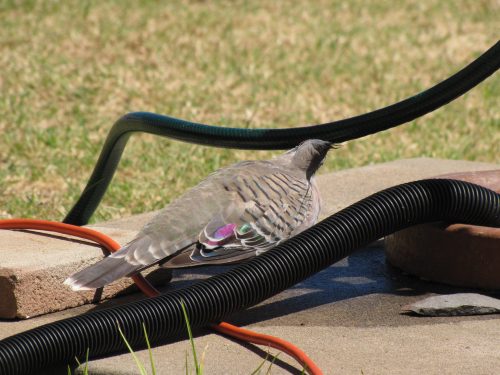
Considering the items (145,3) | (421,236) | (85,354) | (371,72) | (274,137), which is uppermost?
(145,3)

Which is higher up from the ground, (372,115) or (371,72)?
(371,72)

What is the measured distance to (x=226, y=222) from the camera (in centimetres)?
344

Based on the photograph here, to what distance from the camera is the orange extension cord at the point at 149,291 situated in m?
2.83

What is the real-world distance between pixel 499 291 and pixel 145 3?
314 inches

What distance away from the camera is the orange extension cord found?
2828 millimetres

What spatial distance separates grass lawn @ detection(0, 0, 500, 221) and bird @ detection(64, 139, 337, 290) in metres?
2.15

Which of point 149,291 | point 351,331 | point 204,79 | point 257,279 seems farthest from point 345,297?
point 204,79

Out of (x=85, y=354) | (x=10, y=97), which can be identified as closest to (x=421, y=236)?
(x=85, y=354)

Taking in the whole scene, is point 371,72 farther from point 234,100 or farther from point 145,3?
point 145,3

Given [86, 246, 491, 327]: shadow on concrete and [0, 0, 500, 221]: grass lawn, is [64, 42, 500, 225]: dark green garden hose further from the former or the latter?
[0, 0, 500, 221]: grass lawn

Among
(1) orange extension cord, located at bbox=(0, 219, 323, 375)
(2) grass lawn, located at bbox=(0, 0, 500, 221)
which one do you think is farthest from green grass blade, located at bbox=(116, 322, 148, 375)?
(2) grass lawn, located at bbox=(0, 0, 500, 221)

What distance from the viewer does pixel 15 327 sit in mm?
3312

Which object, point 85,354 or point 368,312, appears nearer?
point 85,354

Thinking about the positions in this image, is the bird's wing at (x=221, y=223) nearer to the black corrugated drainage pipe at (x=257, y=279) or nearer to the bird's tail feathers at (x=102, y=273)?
the bird's tail feathers at (x=102, y=273)
